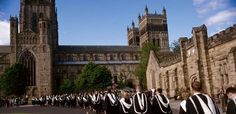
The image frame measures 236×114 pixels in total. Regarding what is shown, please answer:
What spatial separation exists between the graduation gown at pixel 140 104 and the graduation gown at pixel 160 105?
0.95 feet

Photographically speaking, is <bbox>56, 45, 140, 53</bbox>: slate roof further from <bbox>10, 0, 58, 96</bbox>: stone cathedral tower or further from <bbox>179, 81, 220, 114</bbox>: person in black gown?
<bbox>179, 81, 220, 114</bbox>: person in black gown

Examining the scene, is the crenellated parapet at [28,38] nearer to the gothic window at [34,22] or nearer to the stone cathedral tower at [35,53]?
the stone cathedral tower at [35,53]

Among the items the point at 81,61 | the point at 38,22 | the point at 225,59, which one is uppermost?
the point at 38,22

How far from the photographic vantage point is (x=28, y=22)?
10381 centimetres

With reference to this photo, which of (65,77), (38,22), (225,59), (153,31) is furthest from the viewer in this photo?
(153,31)

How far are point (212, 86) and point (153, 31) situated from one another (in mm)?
97038

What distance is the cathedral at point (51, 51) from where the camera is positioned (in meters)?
95.4

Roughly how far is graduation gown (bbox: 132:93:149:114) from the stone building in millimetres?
13758

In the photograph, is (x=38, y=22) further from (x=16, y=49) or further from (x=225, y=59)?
(x=225, y=59)

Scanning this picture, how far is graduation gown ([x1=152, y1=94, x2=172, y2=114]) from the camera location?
12.3 m

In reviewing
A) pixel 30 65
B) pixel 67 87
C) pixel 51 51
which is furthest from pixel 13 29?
pixel 67 87

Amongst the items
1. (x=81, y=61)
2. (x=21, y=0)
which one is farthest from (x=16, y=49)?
(x=81, y=61)

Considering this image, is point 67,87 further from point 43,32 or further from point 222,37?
point 222,37

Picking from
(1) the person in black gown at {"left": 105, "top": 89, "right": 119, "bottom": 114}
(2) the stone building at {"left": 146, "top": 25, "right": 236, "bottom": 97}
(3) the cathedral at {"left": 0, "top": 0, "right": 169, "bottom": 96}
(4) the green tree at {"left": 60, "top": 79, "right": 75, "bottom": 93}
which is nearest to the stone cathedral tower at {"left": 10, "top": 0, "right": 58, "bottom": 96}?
(3) the cathedral at {"left": 0, "top": 0, "right": 169, "bottom": 96}
